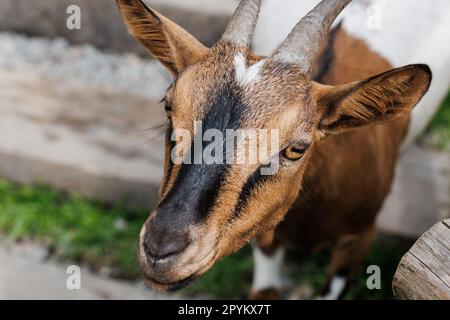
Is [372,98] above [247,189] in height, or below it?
above

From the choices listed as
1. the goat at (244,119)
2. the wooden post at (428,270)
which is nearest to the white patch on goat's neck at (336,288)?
the goat at (244,119)

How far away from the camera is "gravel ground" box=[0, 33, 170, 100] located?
5.43 metres

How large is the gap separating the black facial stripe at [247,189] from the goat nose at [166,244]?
11.1 inches

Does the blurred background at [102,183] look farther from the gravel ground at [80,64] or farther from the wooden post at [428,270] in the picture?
the wooden post at [428,270]

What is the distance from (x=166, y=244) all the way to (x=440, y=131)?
346cm

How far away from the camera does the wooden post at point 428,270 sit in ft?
6.35

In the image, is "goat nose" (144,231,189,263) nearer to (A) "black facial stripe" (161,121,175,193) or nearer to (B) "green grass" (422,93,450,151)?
(A) "black facial stripe" (161,121,175,193)

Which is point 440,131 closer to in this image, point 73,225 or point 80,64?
point 73,225

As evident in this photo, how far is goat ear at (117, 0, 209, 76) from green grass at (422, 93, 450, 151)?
8.96 ft

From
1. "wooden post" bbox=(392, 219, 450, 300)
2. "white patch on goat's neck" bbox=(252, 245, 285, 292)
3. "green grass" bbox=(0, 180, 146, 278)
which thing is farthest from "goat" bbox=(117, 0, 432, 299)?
"green grass" bbox=(0, 180, 146, 278)

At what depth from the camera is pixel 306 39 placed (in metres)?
2.60

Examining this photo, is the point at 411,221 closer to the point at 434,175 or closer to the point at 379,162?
the point at 434,175

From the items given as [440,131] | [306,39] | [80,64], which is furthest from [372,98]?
[80,64]

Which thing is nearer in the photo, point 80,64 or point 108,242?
point 108,242
